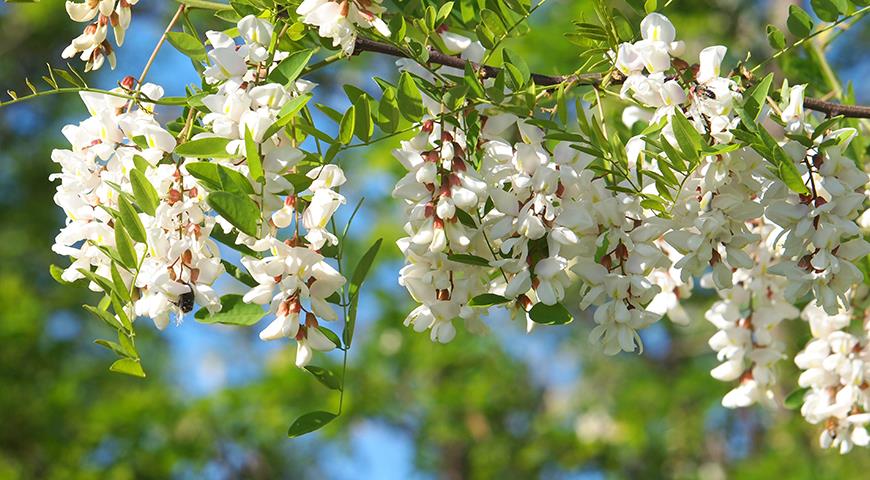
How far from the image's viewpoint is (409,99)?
31.8 inches

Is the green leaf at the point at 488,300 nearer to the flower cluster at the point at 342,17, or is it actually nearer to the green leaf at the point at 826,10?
the flower cluster at the point at 342,17

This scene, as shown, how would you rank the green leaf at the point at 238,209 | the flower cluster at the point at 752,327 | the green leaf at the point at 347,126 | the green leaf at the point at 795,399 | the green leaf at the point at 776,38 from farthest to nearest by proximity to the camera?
1. the green leaf at the point at 795,399
2. the flower cluster at the point at 752,327
3. the green leaf at the point at 776,38
4. the green leaf at the point at 347,126
5. the green leaf at the point at 238,209

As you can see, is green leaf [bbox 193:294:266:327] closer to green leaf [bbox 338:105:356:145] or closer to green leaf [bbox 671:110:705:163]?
green leaf [bbox 338:105:356:145]

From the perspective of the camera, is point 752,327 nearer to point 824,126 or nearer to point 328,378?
point 824,126

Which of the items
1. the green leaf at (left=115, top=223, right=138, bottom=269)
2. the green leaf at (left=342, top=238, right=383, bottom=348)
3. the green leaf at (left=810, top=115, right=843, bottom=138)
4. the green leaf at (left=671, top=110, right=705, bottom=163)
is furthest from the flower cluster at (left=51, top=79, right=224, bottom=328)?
the green leaf at (left=810, top=115, right=843, bottom=138)

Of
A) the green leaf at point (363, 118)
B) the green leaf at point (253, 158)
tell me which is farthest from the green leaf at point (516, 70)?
the green leaf at point (253, 158)

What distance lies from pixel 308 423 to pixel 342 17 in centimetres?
35

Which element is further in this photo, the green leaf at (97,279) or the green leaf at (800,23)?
the green leaf at (800,23)

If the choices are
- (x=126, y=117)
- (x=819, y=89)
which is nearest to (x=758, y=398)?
(x=819, y=89)

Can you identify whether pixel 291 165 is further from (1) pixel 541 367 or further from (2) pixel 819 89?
(1) pixel 541 367

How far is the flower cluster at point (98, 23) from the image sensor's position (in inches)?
33.1

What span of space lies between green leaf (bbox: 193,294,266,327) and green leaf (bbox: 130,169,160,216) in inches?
5.6

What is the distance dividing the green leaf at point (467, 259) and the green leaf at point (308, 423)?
0.59ft

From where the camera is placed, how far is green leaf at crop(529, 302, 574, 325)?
0.80 meters
